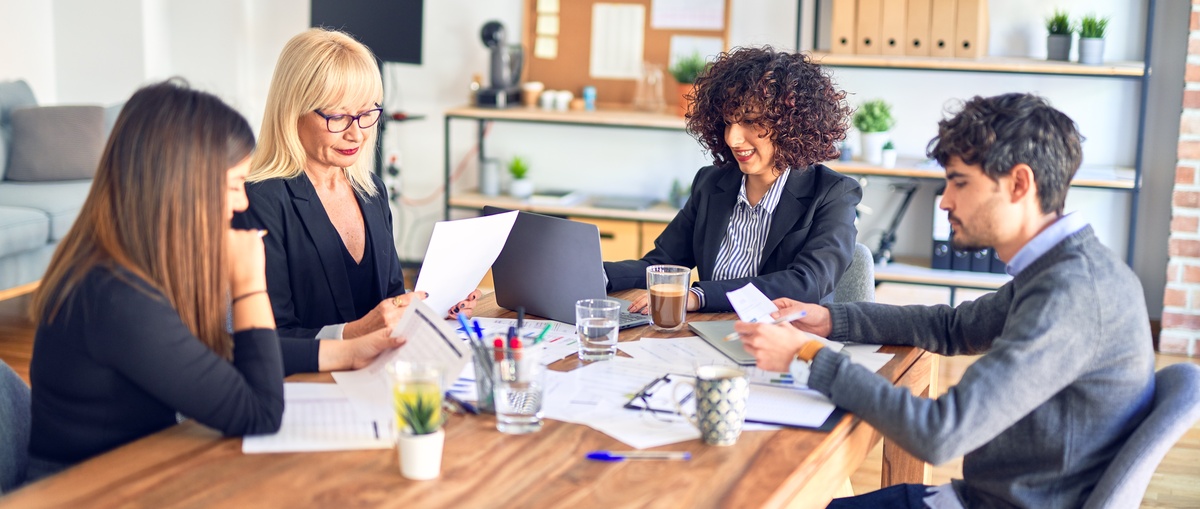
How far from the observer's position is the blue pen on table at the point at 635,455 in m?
1.36

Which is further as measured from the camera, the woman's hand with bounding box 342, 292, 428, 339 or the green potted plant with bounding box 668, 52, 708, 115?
the green potted plant with bounding box 668, 52, 708, 115

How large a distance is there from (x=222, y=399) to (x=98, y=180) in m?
0.32

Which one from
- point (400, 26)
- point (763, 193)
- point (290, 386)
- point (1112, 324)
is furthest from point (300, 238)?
point (400, 26)

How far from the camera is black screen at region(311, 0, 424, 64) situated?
4535 millimetres

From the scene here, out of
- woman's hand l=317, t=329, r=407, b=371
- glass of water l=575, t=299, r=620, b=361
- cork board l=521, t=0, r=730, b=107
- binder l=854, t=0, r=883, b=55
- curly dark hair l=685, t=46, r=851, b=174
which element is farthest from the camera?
cork board l=521, t=0, r=730, b=107

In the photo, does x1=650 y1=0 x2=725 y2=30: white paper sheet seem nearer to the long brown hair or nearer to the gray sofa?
the gray sofa

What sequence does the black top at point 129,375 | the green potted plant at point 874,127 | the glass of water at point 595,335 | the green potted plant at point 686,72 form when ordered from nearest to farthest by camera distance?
the black top at point 129,375, the glass of water at point 595,335, the green potted plant at point 874,127, the green potted plant at point 686,72

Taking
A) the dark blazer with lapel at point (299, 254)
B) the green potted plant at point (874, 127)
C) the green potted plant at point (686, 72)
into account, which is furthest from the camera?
the green potted plant at point (686, 72)

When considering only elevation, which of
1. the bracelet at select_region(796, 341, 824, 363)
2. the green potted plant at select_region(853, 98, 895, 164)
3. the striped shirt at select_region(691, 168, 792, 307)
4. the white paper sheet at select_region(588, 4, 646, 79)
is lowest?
the bracelet at select_region(796, 341, 824, 363)

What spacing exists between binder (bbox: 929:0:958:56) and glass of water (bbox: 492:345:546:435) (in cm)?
316

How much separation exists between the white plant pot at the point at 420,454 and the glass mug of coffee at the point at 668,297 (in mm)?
730

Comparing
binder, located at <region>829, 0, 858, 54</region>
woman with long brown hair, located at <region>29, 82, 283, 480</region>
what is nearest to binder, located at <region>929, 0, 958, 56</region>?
binder, located at <region>829, 0, 858, 54</region>

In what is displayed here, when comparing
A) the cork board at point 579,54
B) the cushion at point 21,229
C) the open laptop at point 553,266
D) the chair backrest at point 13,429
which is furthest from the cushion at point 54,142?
the chair backrest at point 13,429

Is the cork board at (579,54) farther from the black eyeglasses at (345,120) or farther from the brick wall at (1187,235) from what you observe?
the black eyeglasses at (345,120)
